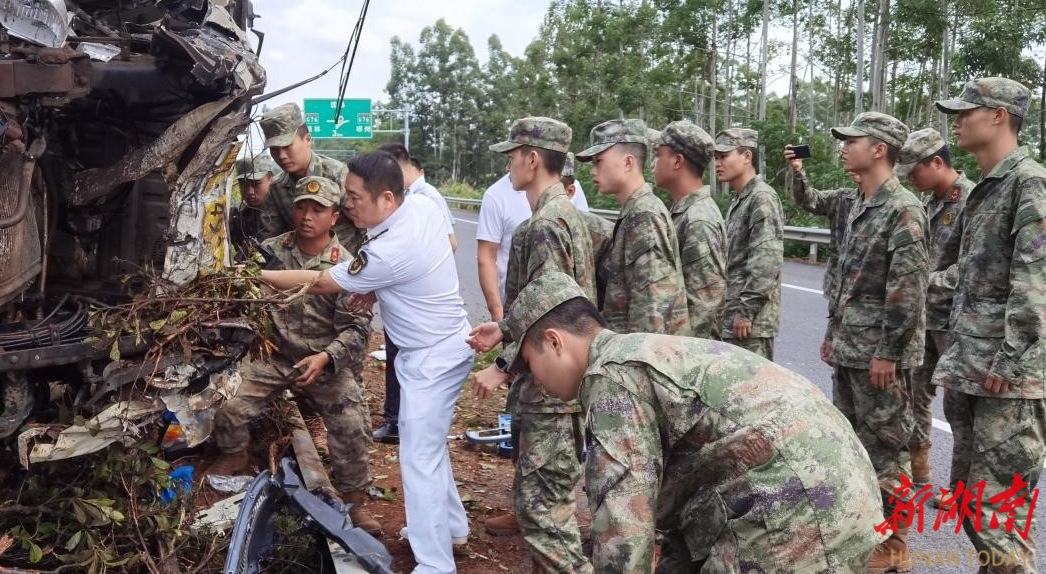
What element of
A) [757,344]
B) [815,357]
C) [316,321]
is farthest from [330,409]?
[815,357]

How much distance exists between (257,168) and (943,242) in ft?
14.7

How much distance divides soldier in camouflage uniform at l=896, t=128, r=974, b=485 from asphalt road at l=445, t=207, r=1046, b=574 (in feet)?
1.05

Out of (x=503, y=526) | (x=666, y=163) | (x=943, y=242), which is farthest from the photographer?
(x=943, y=242)

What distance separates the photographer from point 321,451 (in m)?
5.85

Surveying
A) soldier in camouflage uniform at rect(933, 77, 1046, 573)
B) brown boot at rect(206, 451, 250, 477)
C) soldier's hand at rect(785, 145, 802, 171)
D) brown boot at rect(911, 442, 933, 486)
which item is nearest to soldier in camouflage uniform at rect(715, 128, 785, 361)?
soldier's hand at rect(785, 145, 802, 171)

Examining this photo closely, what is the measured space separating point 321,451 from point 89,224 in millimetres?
2257

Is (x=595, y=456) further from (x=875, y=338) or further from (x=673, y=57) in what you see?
(x=673, y=57)

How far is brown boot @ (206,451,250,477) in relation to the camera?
504cm

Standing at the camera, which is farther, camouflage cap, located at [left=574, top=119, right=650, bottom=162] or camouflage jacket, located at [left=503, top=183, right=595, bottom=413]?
camouflage cap, located at [left=574, top=119, right=650, bottom=162]

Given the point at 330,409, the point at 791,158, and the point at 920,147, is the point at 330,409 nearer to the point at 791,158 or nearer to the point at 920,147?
the point at 791,158

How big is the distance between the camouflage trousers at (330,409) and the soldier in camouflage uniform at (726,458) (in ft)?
8.94

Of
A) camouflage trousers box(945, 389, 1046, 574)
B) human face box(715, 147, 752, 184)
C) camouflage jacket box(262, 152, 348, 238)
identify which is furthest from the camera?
camouflage jacket box(262, 152, 348, 238)

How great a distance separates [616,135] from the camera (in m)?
4.53

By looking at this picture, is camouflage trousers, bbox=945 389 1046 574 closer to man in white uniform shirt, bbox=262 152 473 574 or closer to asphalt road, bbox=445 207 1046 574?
asphalt road, bbox=445 207 1046 574
